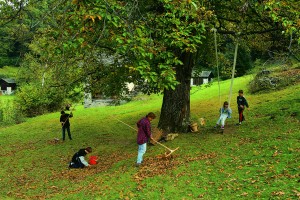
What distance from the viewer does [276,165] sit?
31.4 ft

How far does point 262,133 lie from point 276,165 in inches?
167

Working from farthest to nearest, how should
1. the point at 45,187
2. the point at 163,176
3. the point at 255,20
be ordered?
1. the point at 255,20
2. the point at 45,187
3. the point at 163,176

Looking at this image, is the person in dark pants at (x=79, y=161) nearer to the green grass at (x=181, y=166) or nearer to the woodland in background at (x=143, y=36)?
the green grass at (x=181, y=166)

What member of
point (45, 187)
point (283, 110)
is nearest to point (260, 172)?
point (45, 187)

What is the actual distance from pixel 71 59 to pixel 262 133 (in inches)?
382

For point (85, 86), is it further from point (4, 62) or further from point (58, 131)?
point (4, 62)

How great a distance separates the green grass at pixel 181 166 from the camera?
8812mm

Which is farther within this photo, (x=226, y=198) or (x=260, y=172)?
(x=260, y=172)

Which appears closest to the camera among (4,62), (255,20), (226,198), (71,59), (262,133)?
(226,198)

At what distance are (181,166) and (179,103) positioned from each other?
15.7 feet

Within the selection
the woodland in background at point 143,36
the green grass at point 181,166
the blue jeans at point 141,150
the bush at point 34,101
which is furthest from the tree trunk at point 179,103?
the bush at point 34,101

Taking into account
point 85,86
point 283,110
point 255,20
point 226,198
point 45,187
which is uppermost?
point 255,20

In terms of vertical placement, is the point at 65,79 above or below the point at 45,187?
above

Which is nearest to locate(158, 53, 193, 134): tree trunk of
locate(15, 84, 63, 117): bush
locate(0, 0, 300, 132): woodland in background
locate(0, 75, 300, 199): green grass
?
locate(0, 0, 300, 132): woodland in background
